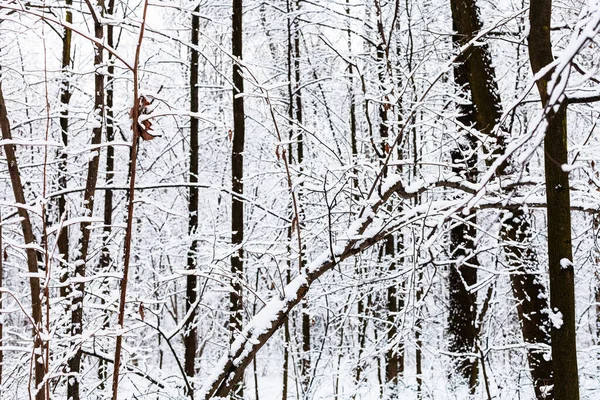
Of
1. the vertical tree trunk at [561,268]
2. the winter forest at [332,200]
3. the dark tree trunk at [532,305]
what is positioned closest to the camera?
the winter forest at [332,200]

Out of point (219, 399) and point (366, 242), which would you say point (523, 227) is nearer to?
point (366, 242)

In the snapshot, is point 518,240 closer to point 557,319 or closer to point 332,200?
point 332,200

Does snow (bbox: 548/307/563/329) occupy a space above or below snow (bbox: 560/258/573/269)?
below

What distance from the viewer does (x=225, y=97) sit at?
502 inches

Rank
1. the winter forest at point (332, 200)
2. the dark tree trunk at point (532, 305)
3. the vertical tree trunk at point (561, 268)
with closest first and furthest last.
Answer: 1. the winter forest at point (332, 200)
2. the vertical tree trunk at point (561, 268)
3. the dark tree trunk at point (532, 305)

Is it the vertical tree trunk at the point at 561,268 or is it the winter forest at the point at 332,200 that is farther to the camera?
the vertical tree trunk at the point at 561,268

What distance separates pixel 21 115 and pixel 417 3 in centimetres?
911

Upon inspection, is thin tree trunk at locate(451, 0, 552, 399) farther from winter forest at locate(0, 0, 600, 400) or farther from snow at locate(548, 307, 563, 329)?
snow at locate(548, 307, 563, 329)

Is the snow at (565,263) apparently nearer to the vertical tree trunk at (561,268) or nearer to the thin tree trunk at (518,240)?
the vertical tree trunk at (561,268)

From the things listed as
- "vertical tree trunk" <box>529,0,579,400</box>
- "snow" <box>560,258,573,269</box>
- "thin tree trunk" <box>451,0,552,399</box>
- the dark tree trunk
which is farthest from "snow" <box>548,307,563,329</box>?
the dark tree trunk

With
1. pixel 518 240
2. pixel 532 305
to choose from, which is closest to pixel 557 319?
pixel 532 305

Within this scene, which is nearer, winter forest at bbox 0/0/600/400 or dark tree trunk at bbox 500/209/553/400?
winter forest at bbox 0/0/600/400

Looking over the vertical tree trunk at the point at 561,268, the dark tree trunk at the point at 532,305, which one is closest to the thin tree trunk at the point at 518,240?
the dark tree trunk at the point at 532,305

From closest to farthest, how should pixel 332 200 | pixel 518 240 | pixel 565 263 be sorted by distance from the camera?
pixel 565 263, pixel 332 200, pixel 518 240
